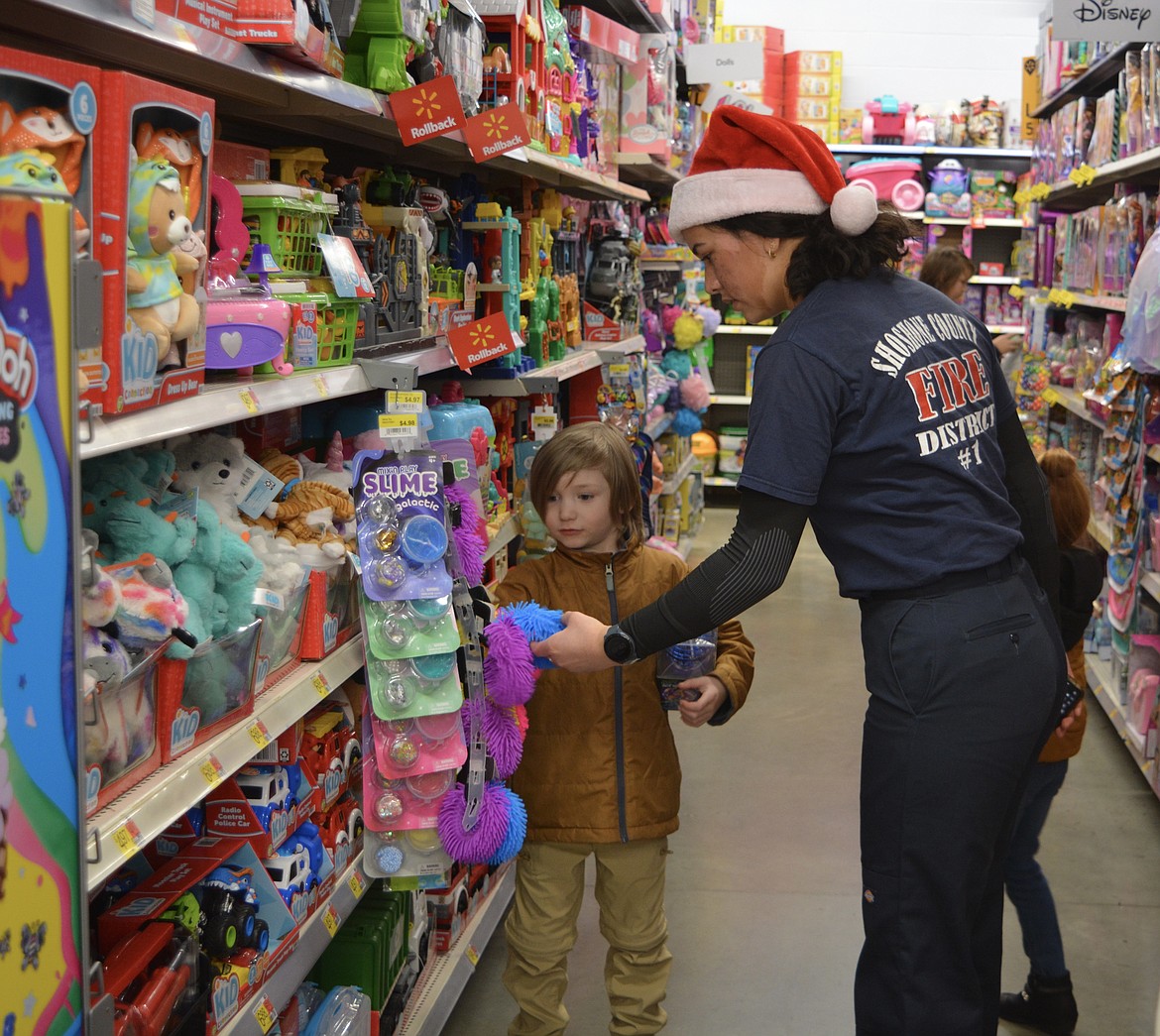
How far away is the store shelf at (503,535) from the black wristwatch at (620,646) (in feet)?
Answer: 2.61

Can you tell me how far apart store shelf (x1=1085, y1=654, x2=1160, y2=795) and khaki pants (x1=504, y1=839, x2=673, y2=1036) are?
2.01 m

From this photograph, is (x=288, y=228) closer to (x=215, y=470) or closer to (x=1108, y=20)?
(x=215, y=470)

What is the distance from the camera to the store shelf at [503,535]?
2816mm

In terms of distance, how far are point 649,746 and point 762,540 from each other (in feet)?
2.33

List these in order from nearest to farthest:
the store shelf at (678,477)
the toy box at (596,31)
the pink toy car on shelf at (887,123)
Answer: the toy box at (596,31), the store shelf at (678,477), the pink toy car on shelf at (887,123)

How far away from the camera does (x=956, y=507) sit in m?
1.86

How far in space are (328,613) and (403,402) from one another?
355 millimetres

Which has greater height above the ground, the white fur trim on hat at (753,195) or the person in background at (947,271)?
the person in background at (947,271)

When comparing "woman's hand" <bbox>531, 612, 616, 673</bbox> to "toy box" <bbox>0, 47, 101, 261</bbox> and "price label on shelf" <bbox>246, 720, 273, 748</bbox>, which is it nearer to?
"price label on shelf" <bbox>246, 720, 273, 748</bbox>

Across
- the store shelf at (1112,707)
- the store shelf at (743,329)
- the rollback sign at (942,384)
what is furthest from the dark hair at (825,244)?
the store shelf at (743,329)

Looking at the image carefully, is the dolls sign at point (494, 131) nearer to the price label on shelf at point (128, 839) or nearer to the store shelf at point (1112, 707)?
the price label on shelf at point (128, 839)

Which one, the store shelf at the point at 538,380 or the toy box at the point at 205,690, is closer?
the toy box at the point at 205,690

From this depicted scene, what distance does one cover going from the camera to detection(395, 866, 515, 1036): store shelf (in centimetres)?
250

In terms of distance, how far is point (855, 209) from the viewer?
1.86 meters
